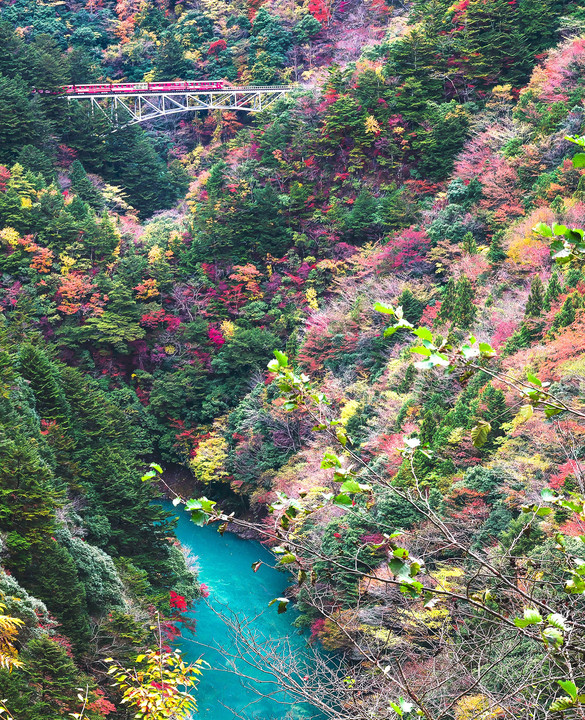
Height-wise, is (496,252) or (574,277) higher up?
(574,277)

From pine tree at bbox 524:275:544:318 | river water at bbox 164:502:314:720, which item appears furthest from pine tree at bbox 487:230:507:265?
river water at bbox 164:502:314:720

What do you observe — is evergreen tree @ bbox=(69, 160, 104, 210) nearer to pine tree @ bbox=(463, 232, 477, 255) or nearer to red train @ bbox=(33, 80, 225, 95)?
red train @ bbox=(33, 80, 225, 95)

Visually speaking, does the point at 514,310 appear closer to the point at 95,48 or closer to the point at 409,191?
the point at 409,191

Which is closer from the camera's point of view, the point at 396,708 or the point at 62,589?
the point at 396,708

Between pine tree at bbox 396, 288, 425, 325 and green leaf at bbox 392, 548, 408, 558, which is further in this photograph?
pine tree at bbox 396, 288, 425, 325

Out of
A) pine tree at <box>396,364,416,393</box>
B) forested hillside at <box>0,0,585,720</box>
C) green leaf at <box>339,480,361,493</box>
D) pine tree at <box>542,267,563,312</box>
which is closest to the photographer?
green leaf at <box>339,480,361,493</box>

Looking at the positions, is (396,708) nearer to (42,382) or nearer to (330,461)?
(330,461)

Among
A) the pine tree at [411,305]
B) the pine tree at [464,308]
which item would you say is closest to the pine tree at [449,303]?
the pine tree at [464,308]

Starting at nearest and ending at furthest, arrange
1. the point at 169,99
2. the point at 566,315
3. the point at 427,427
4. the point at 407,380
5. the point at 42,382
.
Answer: the point at 566,315 < the point at 427,427 < the point at 42,382 < the point at 407,380 < the point at 169,99

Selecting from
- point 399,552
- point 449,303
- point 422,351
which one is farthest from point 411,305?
point 422,351
